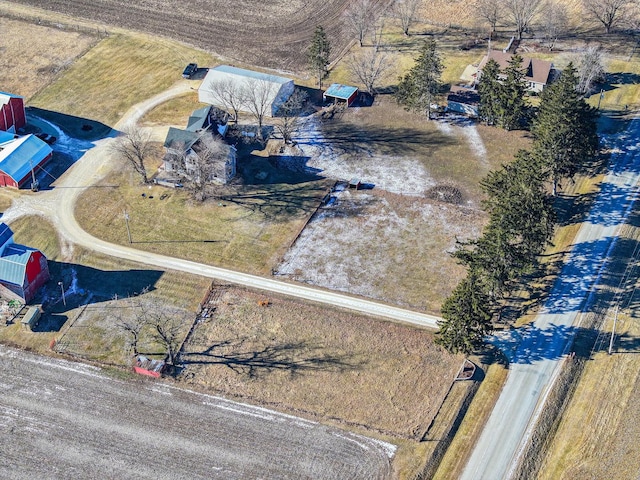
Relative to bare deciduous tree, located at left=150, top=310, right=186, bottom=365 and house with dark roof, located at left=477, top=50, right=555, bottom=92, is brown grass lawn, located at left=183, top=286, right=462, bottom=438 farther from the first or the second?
house with dark roof, located at left=477, top=50, right=555, bottom=92

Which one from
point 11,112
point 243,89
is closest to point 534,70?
point 243,89

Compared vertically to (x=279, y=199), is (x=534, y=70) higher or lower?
higher

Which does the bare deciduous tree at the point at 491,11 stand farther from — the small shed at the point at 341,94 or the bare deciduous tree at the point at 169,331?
the bare deciduous tree at the point at 169,331

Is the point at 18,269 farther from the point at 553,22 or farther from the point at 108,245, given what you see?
the point at 553,22

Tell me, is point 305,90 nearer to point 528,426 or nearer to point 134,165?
point 134,165

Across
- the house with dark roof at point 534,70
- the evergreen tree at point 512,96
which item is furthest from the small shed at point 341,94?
the evergreen tree at point 512,96
